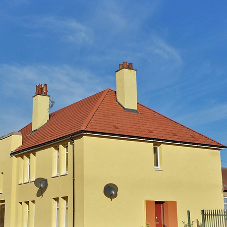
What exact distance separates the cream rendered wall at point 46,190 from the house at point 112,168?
57 mm

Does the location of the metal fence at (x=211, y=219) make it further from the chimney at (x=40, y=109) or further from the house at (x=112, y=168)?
the chimney at (x=40, y=109)

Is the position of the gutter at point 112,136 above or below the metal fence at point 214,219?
above

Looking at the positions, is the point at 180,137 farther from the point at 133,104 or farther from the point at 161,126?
the point at 133,104

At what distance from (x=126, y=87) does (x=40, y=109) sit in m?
7.69

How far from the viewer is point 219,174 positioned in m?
28.5

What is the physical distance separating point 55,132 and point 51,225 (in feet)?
18.3

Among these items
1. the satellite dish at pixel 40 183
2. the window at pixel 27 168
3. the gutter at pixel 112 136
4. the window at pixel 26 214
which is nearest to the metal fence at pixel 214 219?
the gutter at pixel 112 136

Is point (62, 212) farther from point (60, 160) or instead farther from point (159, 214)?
point (159, 214)

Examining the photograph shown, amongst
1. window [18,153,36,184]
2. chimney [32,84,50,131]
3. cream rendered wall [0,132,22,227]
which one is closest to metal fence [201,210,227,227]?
window [18,153,36,184]

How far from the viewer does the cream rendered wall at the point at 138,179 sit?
23.2 metres

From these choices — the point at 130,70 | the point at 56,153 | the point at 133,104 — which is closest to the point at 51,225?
the point at 56,153

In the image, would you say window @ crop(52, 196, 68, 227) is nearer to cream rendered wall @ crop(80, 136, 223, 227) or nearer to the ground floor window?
cream rendered wall @ crop(80, 136, 223, 227)

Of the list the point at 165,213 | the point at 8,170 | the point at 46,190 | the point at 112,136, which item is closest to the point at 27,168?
the point at 8,170

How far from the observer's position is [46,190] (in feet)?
87.1
